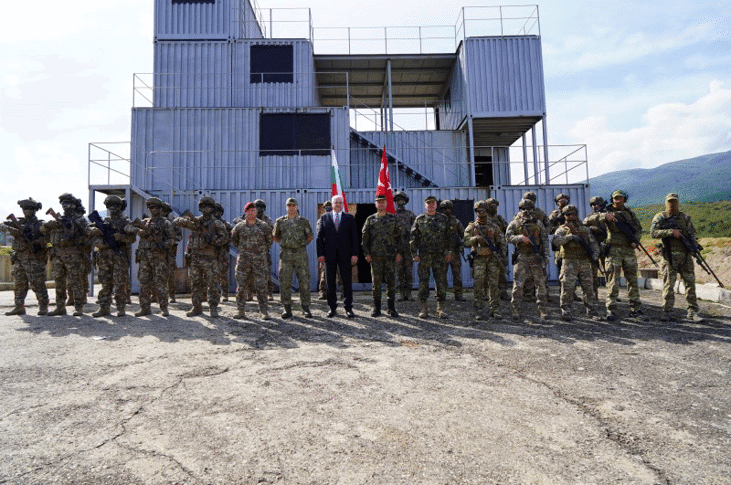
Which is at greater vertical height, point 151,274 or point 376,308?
point 151,274

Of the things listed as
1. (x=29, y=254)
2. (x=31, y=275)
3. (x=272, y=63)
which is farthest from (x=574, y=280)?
(x=272, y=63)

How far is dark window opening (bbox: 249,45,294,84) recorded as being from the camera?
14523 mm

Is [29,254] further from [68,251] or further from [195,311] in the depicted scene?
[195,311]

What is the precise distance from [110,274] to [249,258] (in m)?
2.67

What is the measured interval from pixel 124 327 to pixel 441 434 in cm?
526

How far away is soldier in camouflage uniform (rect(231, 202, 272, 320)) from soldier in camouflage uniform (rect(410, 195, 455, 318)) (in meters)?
2.49

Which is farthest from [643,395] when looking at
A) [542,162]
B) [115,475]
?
[542,162]

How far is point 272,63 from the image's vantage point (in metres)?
14.6

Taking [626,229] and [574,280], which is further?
[626,229]

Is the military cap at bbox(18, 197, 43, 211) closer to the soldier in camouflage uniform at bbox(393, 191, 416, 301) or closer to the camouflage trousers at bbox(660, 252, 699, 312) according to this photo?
the soldier in camouflage uniform at bbox(393, 191, 416, 301)

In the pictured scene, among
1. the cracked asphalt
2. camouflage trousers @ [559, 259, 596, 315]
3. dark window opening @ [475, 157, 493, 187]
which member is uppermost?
dark window opening @ [475, 157, 493, 187]

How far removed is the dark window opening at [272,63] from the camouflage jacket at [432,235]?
10.6 meters

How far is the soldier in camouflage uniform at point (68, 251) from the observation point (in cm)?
683

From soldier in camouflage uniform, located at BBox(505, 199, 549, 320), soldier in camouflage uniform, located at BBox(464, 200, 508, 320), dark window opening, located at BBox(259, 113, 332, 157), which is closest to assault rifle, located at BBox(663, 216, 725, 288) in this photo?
soldier in camouflage uniform, located at BBox(505, 199, 549, 320)
